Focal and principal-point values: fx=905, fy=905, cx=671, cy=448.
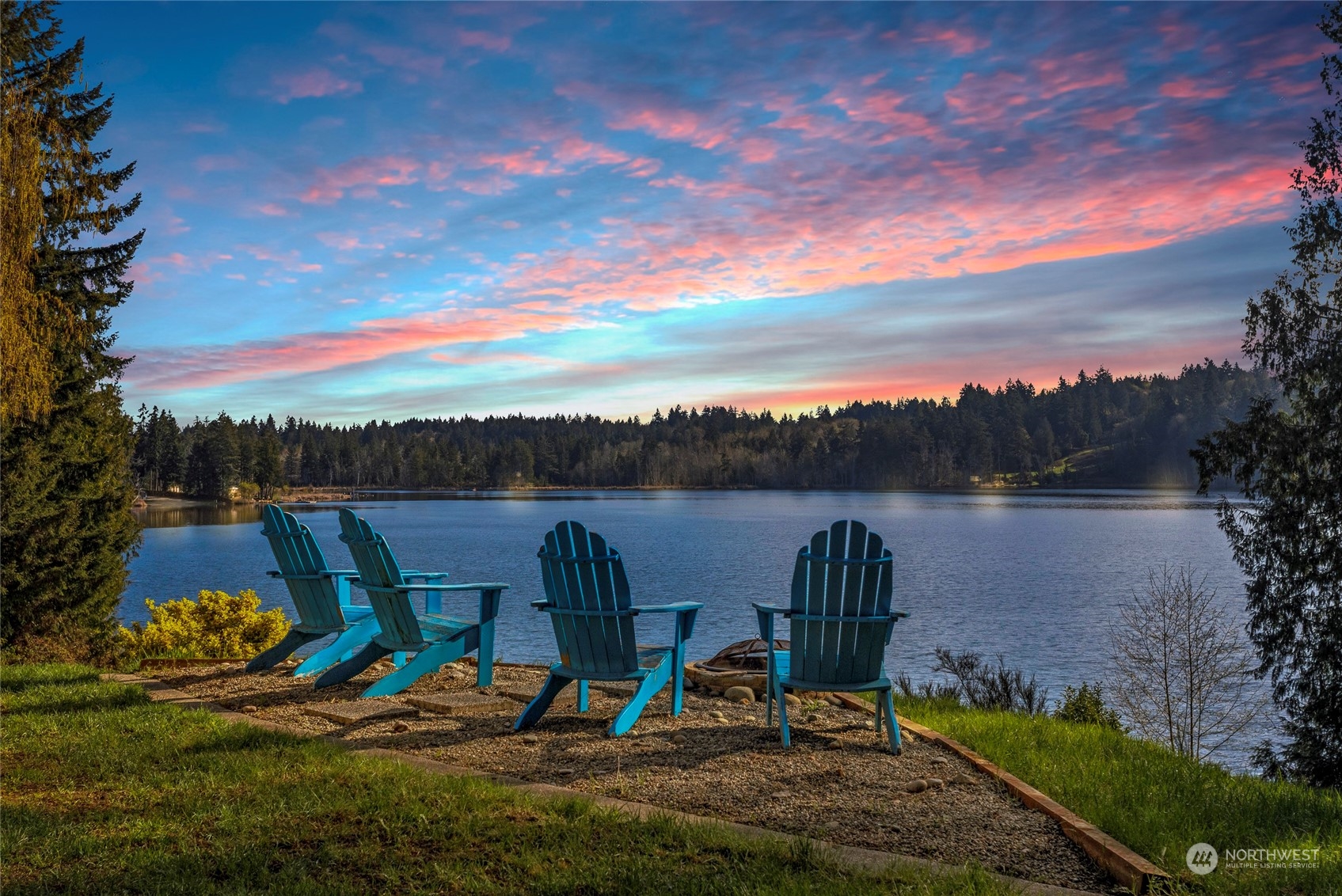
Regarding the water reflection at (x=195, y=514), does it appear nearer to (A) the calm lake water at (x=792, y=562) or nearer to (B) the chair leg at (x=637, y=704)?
(A) the calm lake water at (x=792, y=562)

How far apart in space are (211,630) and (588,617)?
6691mm

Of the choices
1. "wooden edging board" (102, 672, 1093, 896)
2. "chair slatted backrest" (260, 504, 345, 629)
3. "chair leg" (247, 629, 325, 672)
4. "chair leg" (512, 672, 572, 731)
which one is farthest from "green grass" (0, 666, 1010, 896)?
"chair leg" (247, 629, 325, 672)

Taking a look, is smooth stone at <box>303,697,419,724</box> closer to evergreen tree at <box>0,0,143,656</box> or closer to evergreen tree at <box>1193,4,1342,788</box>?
evergreen tree at <box>0,0,143,656</box>

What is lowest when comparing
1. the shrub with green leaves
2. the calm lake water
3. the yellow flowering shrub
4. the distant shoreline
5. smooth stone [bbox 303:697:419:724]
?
the calm lake water

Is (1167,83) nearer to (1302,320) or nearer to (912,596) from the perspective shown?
(1302,320)

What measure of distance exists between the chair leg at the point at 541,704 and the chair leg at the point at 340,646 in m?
2.20

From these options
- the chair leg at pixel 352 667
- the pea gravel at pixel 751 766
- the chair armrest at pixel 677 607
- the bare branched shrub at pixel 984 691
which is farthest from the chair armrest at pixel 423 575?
the bare branched shrub at pixel 984 691

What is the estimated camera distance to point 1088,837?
3445 mm

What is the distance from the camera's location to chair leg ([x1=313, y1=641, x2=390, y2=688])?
22.1 feet

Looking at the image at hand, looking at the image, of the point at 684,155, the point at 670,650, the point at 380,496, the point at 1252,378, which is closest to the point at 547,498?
the point at 380,496

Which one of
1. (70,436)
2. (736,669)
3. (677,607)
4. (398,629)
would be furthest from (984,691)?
(70,436)

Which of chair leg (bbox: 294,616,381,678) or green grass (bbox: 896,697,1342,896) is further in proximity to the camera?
chair leg (bbox: 294,616,381,678)

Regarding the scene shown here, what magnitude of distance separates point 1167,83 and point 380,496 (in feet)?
399

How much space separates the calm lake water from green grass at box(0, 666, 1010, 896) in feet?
32.2
